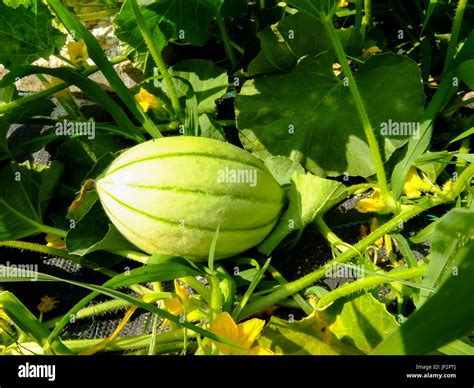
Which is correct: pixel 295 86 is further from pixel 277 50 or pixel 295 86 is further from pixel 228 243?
pixel 228 243

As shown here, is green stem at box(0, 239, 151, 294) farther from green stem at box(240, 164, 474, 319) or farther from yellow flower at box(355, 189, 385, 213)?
yellow flower at box(355, 189, 385, 213)

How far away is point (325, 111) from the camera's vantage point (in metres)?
1.40

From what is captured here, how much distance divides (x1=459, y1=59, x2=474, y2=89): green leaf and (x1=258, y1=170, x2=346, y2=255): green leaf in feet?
1.24

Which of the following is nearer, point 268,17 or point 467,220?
point 467,220

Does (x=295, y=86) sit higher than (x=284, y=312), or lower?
higher

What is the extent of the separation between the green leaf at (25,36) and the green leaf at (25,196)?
10.9 inches

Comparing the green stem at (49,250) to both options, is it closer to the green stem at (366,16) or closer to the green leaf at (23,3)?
the green leaf at (23,3)

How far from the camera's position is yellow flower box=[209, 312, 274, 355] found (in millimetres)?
1034

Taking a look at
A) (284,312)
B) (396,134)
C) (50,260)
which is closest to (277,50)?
(396,134)

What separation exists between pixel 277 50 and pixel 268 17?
174 millimetres

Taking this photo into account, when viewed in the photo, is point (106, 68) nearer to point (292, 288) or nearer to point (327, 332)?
point (292, 288)

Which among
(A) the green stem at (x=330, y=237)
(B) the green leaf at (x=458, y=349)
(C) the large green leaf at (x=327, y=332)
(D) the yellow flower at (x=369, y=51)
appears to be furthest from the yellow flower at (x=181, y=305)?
(D) the yellow flower at (x=369, y=51)

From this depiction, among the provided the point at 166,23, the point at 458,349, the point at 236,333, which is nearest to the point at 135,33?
the point at 166,23
